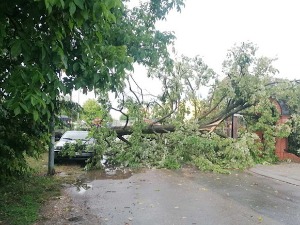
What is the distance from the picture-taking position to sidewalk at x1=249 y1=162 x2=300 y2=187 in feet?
34.7

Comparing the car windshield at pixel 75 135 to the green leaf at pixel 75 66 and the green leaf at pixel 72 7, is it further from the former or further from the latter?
the green leaf at pixel 72 7

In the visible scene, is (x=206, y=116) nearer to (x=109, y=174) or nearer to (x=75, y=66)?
(x=109, y=174)

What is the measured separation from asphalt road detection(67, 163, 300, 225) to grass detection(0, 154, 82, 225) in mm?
630

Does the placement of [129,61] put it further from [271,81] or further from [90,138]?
[271,81]

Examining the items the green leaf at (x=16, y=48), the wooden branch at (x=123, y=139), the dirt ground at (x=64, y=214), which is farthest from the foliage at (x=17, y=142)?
the wooden branch at (x=123, y=139)

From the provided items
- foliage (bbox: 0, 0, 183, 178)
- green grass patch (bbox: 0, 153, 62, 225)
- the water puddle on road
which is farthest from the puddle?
foliage (bbox: 0, 0, 183, 178)

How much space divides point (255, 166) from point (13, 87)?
11.7 m

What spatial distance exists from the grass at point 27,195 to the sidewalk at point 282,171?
6666 mm

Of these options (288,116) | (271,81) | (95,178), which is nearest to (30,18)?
(95,178)

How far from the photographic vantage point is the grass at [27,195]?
5902 millimetres

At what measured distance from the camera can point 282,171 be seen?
1219 cm

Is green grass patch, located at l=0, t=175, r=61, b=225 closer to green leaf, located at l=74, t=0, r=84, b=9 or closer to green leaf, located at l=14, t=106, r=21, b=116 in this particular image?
green leaf, located at l=14, t=106, r=21, b=116

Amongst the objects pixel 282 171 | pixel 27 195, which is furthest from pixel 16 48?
pixel 282 171

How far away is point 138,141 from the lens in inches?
522
